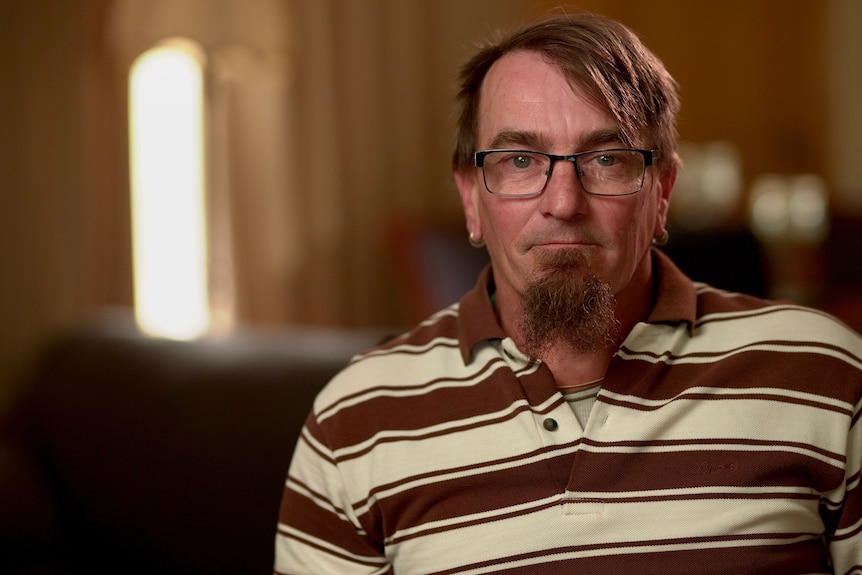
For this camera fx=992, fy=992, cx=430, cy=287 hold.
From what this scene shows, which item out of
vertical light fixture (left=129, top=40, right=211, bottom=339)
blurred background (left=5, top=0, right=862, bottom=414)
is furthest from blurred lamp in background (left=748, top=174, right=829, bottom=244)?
vertical light fixture (left=129, top=40, right=211, bottom=339)

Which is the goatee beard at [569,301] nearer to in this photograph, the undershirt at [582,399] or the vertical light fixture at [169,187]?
the undershirt at [582,399]

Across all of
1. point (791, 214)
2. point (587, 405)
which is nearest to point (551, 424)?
point (587, 405)

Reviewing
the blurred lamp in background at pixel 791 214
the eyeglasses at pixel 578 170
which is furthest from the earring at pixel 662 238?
the blurred lamp in background at pixel 791 214

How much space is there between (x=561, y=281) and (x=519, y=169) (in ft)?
0.50

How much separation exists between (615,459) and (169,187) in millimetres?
2574

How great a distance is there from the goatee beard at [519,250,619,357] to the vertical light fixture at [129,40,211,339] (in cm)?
230

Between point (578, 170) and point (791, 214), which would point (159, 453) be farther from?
point (791, 214)

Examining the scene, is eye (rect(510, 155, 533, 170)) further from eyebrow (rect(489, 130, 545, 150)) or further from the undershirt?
the undershirt

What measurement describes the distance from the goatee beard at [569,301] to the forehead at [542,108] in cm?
14

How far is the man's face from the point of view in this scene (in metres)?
1.20

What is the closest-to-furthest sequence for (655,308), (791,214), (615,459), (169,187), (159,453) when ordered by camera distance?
(615,459) < (655,308) < (159,453) < (169,187) < (791,214)

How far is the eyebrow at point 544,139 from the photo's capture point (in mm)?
1206

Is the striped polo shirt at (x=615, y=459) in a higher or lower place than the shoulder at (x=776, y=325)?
lower

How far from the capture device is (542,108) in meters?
1.22
